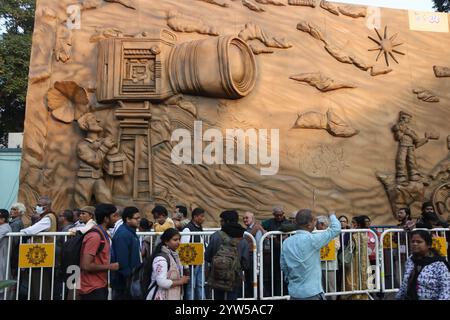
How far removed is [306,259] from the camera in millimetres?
3812

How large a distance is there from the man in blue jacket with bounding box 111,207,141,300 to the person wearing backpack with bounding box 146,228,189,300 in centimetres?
42

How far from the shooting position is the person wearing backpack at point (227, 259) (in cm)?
418

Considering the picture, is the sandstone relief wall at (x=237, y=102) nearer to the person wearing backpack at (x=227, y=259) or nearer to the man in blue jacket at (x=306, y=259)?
the person wearing backpack at (x=227, y=259)

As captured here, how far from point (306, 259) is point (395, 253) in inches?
120

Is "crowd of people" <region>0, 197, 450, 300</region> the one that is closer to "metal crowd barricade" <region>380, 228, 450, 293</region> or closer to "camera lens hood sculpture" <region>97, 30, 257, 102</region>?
"metal crowd barricade" <region>380, 228, 450, 293</region>

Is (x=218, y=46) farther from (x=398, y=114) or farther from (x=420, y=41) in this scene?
(x=420, y=41)

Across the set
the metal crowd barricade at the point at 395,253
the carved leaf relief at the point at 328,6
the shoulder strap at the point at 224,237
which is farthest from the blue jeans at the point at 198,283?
the carved leaf relief at the point at 328,6

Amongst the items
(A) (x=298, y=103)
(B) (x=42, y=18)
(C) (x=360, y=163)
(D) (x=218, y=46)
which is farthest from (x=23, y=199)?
(C) (x=360, y=163)

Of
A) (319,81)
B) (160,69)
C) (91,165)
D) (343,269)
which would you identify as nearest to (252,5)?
(319,81)

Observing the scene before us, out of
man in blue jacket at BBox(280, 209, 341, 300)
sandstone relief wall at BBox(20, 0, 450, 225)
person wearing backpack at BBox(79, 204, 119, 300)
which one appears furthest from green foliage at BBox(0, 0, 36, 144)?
man in blue jacket at BBox(280, 209, 341, 300)

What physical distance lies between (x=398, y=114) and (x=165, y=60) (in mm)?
5949
